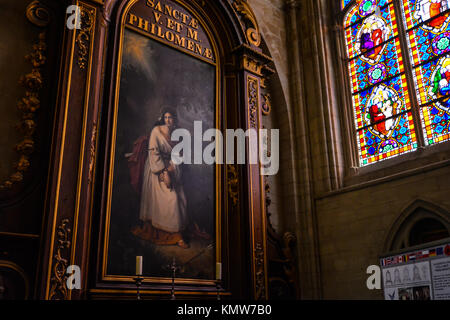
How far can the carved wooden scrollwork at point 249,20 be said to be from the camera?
8094 millimetres

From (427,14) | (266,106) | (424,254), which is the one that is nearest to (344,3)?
(427,14)

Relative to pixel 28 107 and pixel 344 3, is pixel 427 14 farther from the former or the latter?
pixel 28 107

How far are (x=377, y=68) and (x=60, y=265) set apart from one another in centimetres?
669

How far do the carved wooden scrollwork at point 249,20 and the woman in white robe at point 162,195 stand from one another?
2407 millimetres

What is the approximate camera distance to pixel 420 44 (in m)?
8.03

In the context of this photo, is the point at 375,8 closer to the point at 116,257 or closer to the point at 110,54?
the point at 110,54

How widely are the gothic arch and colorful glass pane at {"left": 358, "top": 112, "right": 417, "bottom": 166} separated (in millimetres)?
1179

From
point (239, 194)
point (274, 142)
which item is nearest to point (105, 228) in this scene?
point (239, 194)

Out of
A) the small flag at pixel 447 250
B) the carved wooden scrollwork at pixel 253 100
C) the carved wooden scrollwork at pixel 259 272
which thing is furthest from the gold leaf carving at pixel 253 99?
the small flag at pixel 447 250

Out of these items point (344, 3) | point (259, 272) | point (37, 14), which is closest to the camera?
point (37, 14)

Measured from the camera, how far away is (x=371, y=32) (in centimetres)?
895

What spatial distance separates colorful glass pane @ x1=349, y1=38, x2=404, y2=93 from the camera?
27.4ft

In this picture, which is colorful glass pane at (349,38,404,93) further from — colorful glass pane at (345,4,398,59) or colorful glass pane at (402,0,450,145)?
colorful glass pane at (402,0,450,145)
